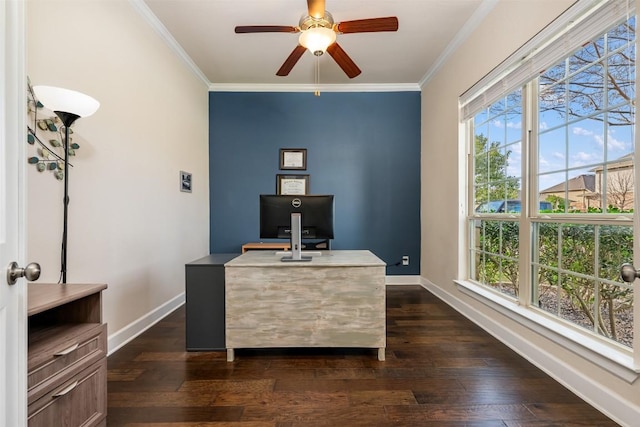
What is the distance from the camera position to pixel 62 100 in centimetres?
159

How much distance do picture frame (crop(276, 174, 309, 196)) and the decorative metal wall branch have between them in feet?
8.65

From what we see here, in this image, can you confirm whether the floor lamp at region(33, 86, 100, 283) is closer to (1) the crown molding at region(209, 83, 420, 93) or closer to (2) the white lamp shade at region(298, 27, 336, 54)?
(2) the white lamp shade at region(298, 27, 336, 54)

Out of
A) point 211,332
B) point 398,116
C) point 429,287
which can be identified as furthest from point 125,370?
point 398,116

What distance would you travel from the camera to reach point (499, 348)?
2318 mm

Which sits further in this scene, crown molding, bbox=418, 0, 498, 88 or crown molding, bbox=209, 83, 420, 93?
crown molding, bbox=209, 83, 420, 93

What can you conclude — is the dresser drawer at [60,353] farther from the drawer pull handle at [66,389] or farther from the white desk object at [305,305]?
the white desk object at [305,305]

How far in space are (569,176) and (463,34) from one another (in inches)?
74.2

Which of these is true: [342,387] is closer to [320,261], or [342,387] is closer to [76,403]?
[320,261]

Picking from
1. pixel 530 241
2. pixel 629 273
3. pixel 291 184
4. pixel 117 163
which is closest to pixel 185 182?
pixel 117 163

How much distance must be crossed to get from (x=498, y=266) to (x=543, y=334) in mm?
820

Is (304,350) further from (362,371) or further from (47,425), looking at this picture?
(47,425)

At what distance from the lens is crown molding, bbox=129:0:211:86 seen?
2.59 metres

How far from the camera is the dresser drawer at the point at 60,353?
1113 millimetres

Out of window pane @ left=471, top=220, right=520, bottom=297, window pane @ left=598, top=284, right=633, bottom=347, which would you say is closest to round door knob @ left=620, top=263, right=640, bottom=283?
window pane @ left=598, top=284, right=633, bottom=347
